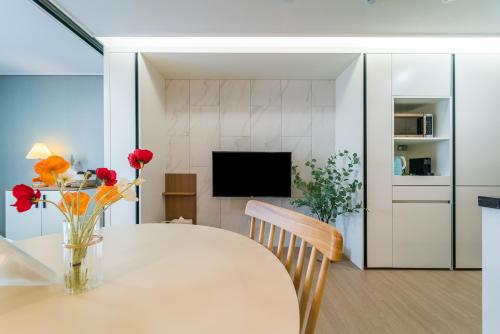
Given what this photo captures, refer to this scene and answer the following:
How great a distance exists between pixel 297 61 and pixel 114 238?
273 cm

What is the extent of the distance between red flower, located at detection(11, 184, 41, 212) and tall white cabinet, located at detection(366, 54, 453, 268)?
2912 millimetres

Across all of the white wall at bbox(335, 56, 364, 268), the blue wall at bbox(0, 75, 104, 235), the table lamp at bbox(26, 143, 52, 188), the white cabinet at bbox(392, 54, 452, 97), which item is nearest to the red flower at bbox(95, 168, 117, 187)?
the white wall at bbox(335, 56, 364, 268)

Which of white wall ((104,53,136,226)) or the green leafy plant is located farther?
the green leafy plant

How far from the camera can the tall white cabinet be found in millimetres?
2711

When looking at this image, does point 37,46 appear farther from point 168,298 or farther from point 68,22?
point 168,298

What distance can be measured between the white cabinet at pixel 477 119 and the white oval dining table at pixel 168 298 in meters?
3.07

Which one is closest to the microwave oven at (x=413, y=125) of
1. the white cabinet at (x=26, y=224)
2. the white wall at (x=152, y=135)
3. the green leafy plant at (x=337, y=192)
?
the green leafy plant at (x=337, y=192)

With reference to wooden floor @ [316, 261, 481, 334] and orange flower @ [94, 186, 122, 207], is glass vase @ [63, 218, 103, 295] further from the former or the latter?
wooden floor @ [316, 261, 481, 334]

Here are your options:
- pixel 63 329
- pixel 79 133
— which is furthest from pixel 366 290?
pixel 79 133

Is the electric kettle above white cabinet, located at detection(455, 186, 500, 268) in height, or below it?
above

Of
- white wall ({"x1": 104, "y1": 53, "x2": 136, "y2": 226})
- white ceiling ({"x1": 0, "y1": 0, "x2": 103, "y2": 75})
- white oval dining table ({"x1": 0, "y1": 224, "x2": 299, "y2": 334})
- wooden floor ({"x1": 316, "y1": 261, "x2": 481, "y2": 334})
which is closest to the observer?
white oval dining table ({"x1": 0, "y1": 224, "x2": 299, "y2": 334})

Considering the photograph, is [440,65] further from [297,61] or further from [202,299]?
[202,299]

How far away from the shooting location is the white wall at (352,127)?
2764mm

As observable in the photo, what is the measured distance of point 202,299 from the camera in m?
0.61
